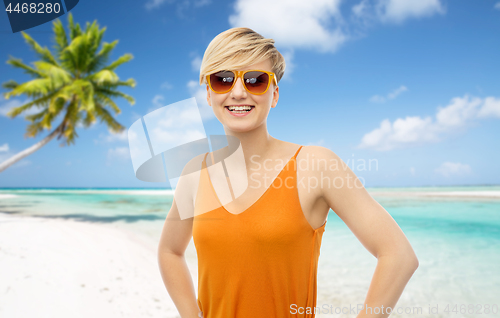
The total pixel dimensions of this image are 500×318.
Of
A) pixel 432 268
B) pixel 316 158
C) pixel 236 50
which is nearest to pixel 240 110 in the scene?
pixel 236 50

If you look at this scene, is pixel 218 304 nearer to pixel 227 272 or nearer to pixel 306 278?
pixel 227 272

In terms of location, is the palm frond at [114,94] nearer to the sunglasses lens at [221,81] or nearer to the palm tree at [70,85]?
the palm tree at [70,85]

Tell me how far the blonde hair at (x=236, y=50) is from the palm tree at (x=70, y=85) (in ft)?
51.8

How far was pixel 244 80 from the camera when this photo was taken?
3.95 feet

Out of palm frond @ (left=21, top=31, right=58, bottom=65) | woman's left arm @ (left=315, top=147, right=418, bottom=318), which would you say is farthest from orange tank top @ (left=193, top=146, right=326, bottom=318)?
palm frond @ (left=21, top=31, right=58, bottom=65)

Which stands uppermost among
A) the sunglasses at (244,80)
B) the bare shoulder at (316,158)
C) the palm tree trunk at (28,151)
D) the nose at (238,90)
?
the palm tree trunk at (28,151)

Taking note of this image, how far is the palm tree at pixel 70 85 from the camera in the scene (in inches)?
573

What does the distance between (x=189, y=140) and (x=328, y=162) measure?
86 cm

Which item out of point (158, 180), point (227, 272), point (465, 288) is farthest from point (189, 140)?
point (465, 288)

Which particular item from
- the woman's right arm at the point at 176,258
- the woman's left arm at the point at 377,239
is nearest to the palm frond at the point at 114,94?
the woman's right arm at the point at 176,258

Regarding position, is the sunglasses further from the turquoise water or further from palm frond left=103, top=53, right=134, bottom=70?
palm frond left=103, top=53, right=134, bottom=70

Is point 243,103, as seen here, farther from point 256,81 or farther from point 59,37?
point 59,37

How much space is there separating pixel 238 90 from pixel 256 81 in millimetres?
95

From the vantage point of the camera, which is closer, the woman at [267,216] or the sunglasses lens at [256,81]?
the woman at [267,216]
